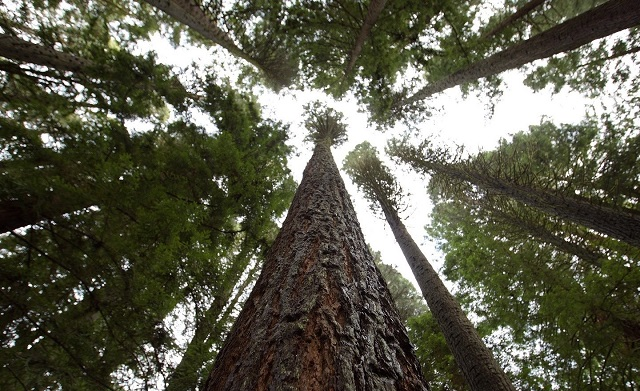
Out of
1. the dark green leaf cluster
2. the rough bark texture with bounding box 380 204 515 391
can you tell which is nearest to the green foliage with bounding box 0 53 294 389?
the dark green leaf cluster

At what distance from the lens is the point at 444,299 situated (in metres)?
5.78

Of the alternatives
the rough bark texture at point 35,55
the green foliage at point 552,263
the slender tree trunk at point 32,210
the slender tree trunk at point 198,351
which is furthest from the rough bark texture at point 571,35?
the rough bark texture at point 35,55

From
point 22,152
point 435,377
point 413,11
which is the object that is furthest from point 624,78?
point 22,152

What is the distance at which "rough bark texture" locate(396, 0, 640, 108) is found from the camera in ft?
15.4

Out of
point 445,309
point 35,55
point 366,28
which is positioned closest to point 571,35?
point 366,28

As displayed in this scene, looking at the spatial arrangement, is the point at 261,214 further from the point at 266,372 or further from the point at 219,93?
the point at 266,372

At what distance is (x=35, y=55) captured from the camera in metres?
5.38

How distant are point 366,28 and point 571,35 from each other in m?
3.72

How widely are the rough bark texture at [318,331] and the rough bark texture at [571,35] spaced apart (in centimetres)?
585

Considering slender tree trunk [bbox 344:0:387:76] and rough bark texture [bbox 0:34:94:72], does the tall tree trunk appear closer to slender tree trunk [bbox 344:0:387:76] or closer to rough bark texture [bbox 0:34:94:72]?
slender tree trunk [bbox 344:0:387:76]

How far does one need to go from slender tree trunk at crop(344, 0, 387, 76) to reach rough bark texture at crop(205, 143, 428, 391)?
5.44m

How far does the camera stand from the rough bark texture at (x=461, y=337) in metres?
4.38

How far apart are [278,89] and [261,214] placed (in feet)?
21.2

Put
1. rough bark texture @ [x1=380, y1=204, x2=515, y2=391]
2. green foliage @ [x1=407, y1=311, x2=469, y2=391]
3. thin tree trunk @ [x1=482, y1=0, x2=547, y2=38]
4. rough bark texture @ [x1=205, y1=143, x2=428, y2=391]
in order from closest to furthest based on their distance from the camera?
rough bark texture @ [x1=205, y1=143, x2=428, y2=391] → rough bark texture @ [x1=380, y1=204, x2=515, y2=391] → green foliage @ [x1=407, y1=311, x2=469, y2=391] → thin tree trunk @ [x1=482, y1=0, x2=547, y2=38]
